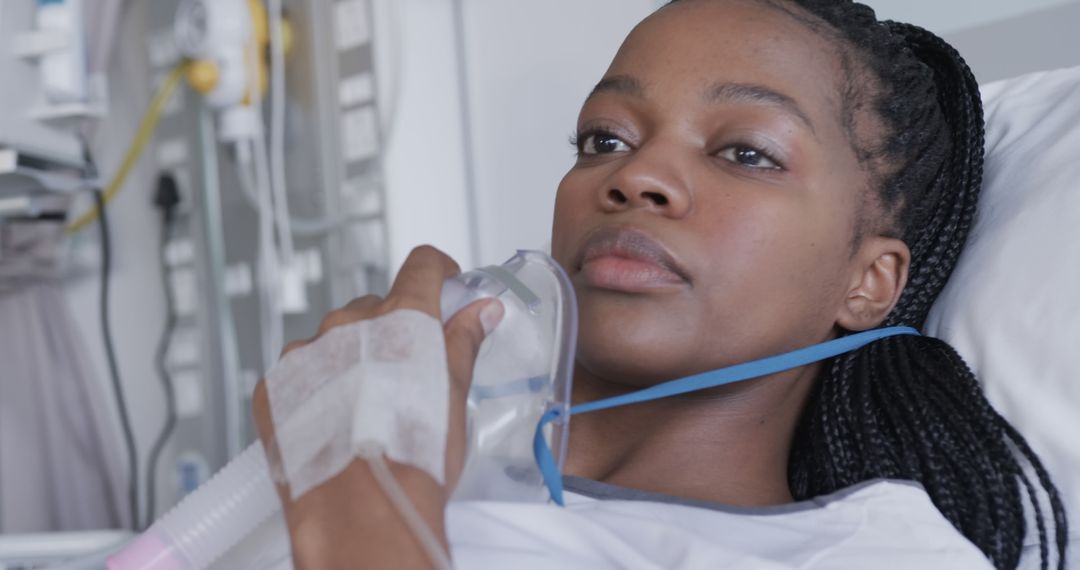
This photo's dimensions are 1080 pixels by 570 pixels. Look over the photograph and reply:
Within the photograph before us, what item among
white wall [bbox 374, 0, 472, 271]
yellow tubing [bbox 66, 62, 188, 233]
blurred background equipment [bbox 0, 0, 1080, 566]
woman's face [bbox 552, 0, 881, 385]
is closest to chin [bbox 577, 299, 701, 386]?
woman's face [bbox 552, 0, 881, 385]

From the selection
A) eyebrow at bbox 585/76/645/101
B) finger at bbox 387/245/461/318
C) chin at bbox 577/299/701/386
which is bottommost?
chin at bbox 577/299/701/386

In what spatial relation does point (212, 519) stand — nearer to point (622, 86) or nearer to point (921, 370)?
point (622, 86)

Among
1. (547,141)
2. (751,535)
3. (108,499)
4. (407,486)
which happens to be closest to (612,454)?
(751,535)

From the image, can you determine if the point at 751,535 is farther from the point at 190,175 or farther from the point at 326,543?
the point at 190,175

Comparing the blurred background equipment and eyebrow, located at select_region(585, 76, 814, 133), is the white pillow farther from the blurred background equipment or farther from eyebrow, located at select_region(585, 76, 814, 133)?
the blurred background equipment

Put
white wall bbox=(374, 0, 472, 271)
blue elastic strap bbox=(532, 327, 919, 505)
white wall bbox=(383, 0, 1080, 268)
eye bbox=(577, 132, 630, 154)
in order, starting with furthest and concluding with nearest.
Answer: white wall bbox=(374, 0, 472, 271) < white wall bbox=(383, 0, 1080, 268) < eye bbox=(577, 132, 630, 154) < blue elastic strap bbox=(532, 327, 919, 505)

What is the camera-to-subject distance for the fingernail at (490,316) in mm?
735

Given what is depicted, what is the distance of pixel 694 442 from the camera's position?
984 mm

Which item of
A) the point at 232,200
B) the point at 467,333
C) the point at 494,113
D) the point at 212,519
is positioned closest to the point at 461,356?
the point at 467,333

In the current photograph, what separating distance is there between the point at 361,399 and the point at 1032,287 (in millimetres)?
693

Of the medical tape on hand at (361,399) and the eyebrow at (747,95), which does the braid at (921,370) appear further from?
the medical tape on hand at (361,399)

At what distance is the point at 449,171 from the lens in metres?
2.17

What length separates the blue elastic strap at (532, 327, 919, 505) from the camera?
797mm

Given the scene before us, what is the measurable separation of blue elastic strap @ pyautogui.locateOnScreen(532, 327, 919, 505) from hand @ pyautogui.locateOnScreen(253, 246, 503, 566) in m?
0.12
